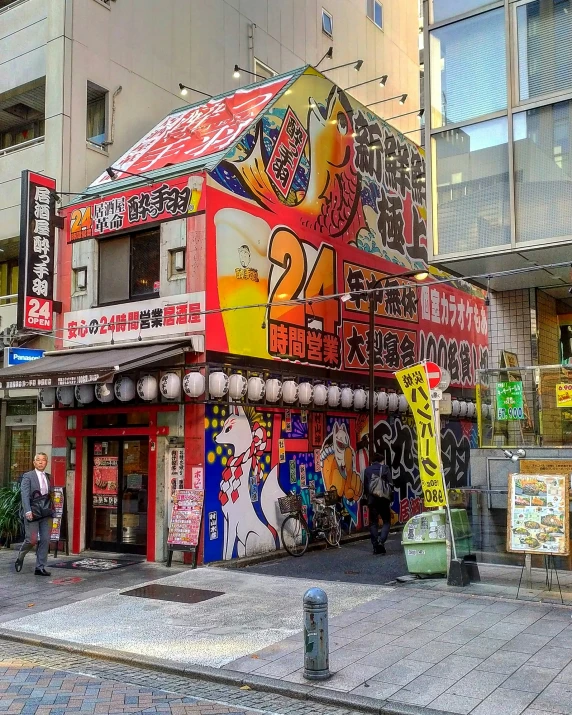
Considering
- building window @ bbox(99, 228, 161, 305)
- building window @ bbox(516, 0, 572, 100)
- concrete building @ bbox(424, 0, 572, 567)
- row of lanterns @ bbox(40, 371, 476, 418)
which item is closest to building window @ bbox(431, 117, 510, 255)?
concrete building @ bbox(424, 0, 572, 567)

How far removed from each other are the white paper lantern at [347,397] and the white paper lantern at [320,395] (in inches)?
33.4

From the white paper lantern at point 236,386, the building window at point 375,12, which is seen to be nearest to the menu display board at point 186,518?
the white paper lantern at point 236,386

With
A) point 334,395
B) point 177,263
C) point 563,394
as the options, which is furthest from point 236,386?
point 563,394

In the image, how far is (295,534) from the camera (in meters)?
14.8

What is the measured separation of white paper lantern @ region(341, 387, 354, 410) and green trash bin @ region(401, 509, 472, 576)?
5981 mm

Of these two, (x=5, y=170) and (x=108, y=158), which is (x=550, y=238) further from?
(x=5, y=170)

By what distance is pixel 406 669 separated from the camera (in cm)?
707

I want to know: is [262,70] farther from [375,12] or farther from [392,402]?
[392,402]

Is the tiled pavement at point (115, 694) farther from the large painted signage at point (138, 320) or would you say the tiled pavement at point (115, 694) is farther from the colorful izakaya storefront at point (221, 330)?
the large painted signage at point (138, 320)

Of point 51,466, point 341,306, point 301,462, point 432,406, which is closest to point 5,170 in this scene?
point 51,466

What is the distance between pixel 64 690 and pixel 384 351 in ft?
45.4

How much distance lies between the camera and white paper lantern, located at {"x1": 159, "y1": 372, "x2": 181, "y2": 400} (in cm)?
1302

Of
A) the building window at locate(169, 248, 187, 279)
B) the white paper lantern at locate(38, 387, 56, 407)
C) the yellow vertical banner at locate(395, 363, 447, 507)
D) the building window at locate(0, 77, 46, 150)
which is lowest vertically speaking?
the yellow vertical banner at locate(395, 363, 447, 507)

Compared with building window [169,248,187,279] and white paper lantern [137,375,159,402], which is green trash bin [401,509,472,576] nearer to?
white paper lantern [137,375,159,402]
